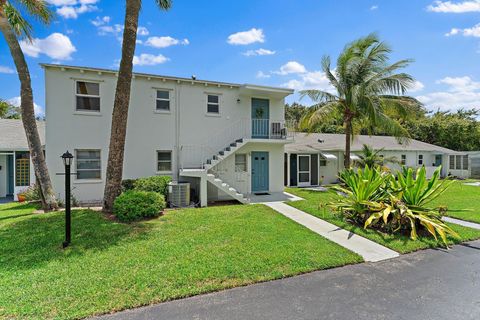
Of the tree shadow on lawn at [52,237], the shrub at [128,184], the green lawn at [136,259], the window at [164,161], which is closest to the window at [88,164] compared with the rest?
the shrub at [128,184]

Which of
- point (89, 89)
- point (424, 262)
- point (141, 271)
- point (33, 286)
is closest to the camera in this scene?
point (33, 286)

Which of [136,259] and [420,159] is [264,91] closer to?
[136,259]

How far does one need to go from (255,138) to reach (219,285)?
1040 centimetres

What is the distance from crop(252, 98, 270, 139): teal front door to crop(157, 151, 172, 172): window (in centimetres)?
506

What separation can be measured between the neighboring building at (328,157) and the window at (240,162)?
4.63m

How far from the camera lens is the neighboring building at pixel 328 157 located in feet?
62.7

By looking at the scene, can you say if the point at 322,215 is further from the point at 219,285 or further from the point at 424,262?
the point at 219,285

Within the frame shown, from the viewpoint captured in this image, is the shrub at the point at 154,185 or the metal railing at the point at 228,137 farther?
the metal railing at the point at 228,137

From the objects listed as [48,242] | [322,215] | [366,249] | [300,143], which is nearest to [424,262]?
[366,249]

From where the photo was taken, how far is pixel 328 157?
18984 millimetres

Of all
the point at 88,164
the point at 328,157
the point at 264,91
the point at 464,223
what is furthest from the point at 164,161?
the point at 464,223

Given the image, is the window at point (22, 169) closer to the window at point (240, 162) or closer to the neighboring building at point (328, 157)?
the window at point (240, 162)

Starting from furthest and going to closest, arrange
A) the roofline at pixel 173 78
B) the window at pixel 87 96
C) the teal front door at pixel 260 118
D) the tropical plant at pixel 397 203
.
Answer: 1. the teal front door at pixel 260 118
2. the window at pixel 87 96
3. the roofline at pixel 173 78
4. the tropical plant at pixel 397 203

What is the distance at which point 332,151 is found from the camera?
20.1 metres
